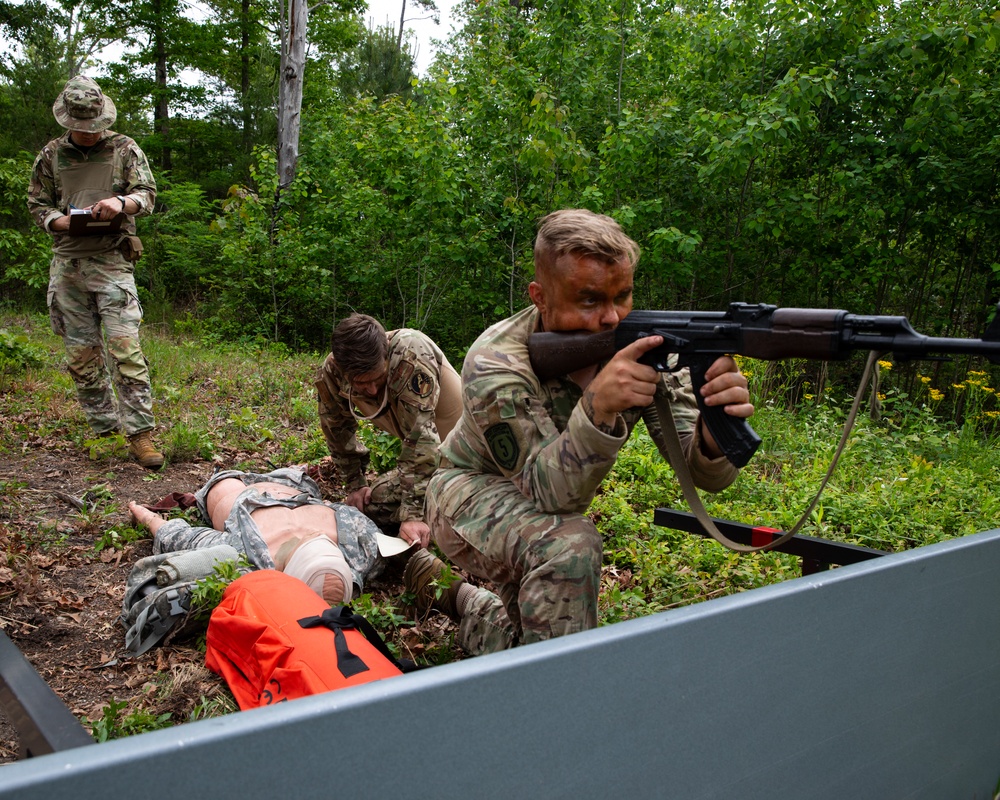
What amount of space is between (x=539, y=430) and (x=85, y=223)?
4.51 m

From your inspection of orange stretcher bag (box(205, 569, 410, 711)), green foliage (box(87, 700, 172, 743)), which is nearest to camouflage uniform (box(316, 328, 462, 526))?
orange stretcher bag (box(205, 569, 410, 711))

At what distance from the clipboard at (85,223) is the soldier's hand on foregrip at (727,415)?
16.0 ft

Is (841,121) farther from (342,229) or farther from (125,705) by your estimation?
(125,705)

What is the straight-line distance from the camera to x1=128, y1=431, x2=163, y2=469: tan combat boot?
5.57 m

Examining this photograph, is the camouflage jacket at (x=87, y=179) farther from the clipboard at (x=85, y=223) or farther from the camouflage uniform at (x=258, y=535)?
the camouflage uniform at (x=258, y=535)

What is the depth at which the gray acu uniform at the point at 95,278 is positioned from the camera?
588 centimetres

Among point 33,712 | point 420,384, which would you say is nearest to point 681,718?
point 33,712

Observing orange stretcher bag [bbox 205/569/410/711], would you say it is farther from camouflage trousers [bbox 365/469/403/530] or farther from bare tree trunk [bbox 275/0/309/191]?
bare tree trunk [bbox 275/0/309/191]

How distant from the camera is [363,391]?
14.4 feet

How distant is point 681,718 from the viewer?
1.21 m

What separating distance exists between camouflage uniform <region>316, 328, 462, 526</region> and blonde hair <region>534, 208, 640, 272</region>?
1.75 meters

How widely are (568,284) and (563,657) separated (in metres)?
1.78

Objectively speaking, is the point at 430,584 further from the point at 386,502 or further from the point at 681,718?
the point at 681,718

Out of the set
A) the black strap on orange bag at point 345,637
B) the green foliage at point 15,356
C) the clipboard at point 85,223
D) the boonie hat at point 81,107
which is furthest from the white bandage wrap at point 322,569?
the green foliage at point 15,356
